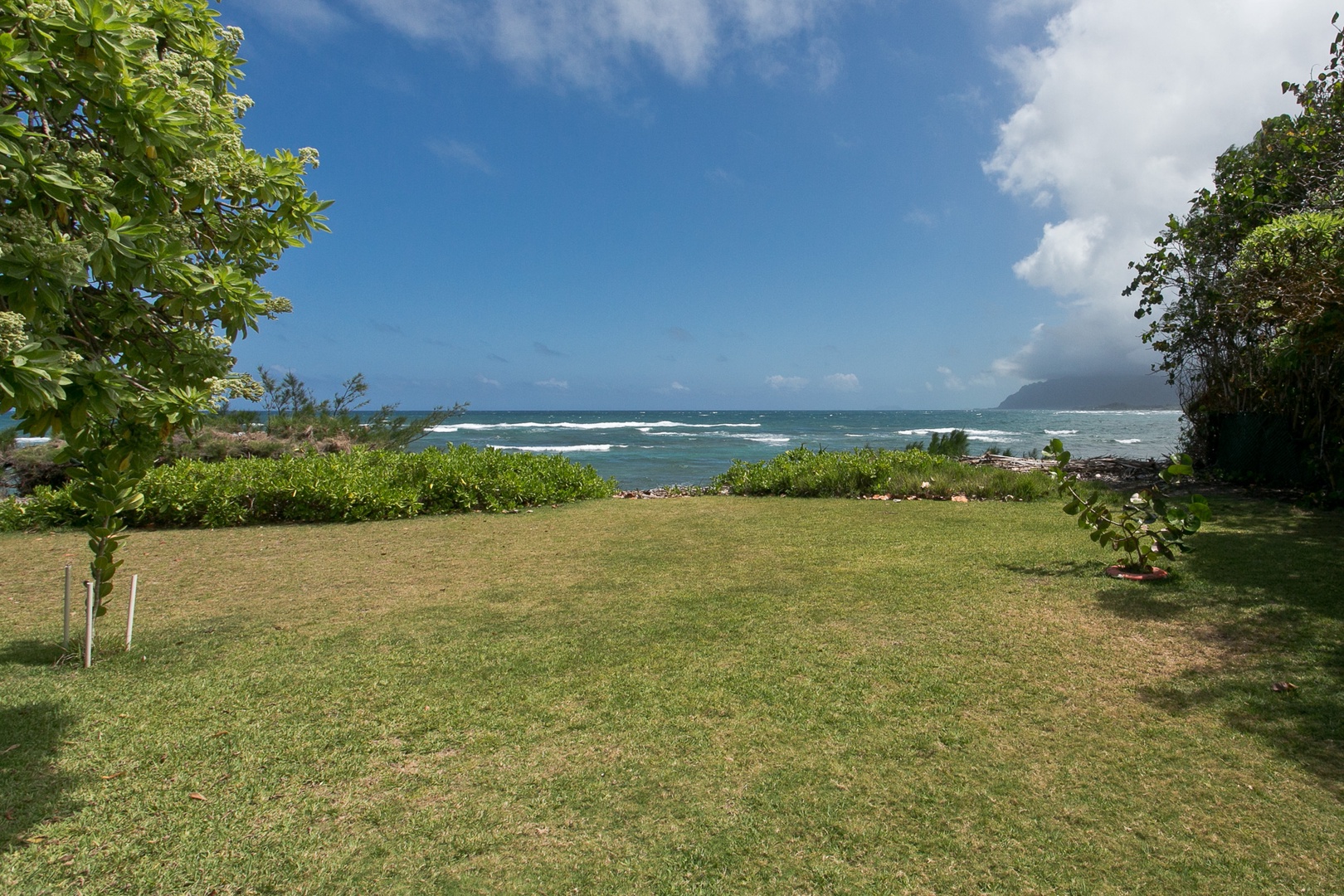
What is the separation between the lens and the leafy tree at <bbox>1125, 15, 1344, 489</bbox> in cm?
598

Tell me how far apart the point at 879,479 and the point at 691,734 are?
8.17 m

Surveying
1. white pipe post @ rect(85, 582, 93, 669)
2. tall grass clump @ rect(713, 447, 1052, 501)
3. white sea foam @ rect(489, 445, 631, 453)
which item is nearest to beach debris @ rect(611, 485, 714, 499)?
tall grass clump @ rect(713, 447, 1052, 501)

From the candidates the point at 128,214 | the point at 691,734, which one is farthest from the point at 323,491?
the point at 128,214

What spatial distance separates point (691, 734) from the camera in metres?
2.95

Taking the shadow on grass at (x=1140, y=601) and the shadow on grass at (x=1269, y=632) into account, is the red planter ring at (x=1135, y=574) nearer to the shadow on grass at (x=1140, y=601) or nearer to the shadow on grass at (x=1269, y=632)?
the shadow on grass at (x=1140, y=601)

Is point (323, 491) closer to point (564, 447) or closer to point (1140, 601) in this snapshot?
point (1140, 601)

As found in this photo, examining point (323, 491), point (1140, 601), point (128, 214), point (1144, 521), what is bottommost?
point (1140, 601)

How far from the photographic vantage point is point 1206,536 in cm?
657

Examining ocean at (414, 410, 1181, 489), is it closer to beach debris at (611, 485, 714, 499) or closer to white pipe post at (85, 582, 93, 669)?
beach debris at (611, 485, 714, 499)

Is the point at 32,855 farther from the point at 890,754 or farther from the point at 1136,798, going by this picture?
the point at 1136,798

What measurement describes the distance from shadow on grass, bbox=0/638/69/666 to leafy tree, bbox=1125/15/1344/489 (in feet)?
28.5

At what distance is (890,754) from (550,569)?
376 cm

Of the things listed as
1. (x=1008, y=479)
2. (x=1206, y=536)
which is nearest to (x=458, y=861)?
(x=1206, y=536)

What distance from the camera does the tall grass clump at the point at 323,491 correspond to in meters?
7.82
